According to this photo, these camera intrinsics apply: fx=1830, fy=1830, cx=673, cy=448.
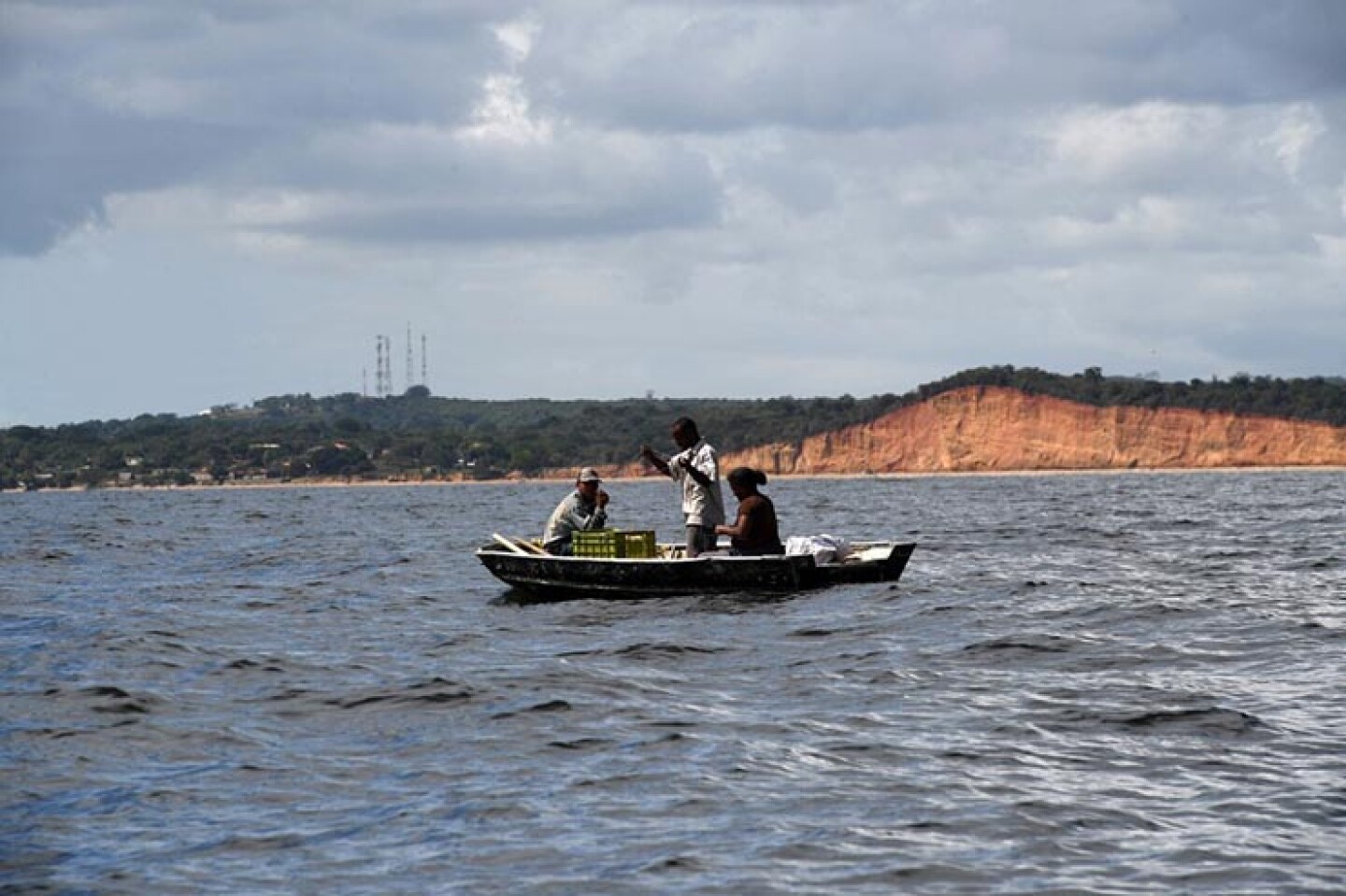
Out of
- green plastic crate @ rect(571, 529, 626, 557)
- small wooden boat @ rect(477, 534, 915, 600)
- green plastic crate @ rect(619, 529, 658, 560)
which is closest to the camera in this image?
A: small wooden boat @ rect(477, 534, 915, 600)

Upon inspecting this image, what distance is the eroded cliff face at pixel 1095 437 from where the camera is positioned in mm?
Result: 152750

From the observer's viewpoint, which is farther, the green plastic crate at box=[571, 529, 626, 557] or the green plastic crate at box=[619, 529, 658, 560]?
the green plastic crate at box=[619, 529, 658, 560]

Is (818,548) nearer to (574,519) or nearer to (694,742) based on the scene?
(574,519)

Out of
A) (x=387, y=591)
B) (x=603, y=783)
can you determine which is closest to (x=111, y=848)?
(x=603, y=783)

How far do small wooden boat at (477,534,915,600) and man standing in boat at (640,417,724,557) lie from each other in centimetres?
44

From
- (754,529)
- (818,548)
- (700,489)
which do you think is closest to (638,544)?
(700,489)

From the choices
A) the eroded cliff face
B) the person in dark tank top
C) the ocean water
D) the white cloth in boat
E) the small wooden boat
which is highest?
the eroded cliff face

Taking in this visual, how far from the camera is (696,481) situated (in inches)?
957

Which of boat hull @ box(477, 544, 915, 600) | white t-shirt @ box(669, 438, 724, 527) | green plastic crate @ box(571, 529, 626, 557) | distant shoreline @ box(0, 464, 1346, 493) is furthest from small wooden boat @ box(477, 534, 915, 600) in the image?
distant shoreline @ box(0, 464, 1346, 493)

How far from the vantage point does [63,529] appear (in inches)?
2388

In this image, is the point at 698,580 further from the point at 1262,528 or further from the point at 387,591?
the point at 1262,528

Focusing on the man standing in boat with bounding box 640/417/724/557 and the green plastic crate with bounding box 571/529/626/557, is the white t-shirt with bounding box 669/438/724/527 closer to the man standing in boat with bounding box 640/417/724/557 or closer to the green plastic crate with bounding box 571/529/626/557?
the man standing in boat with bounding box 640/417/724/557

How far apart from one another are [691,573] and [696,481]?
1.22 meters

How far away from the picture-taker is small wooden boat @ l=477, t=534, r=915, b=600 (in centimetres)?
2417
